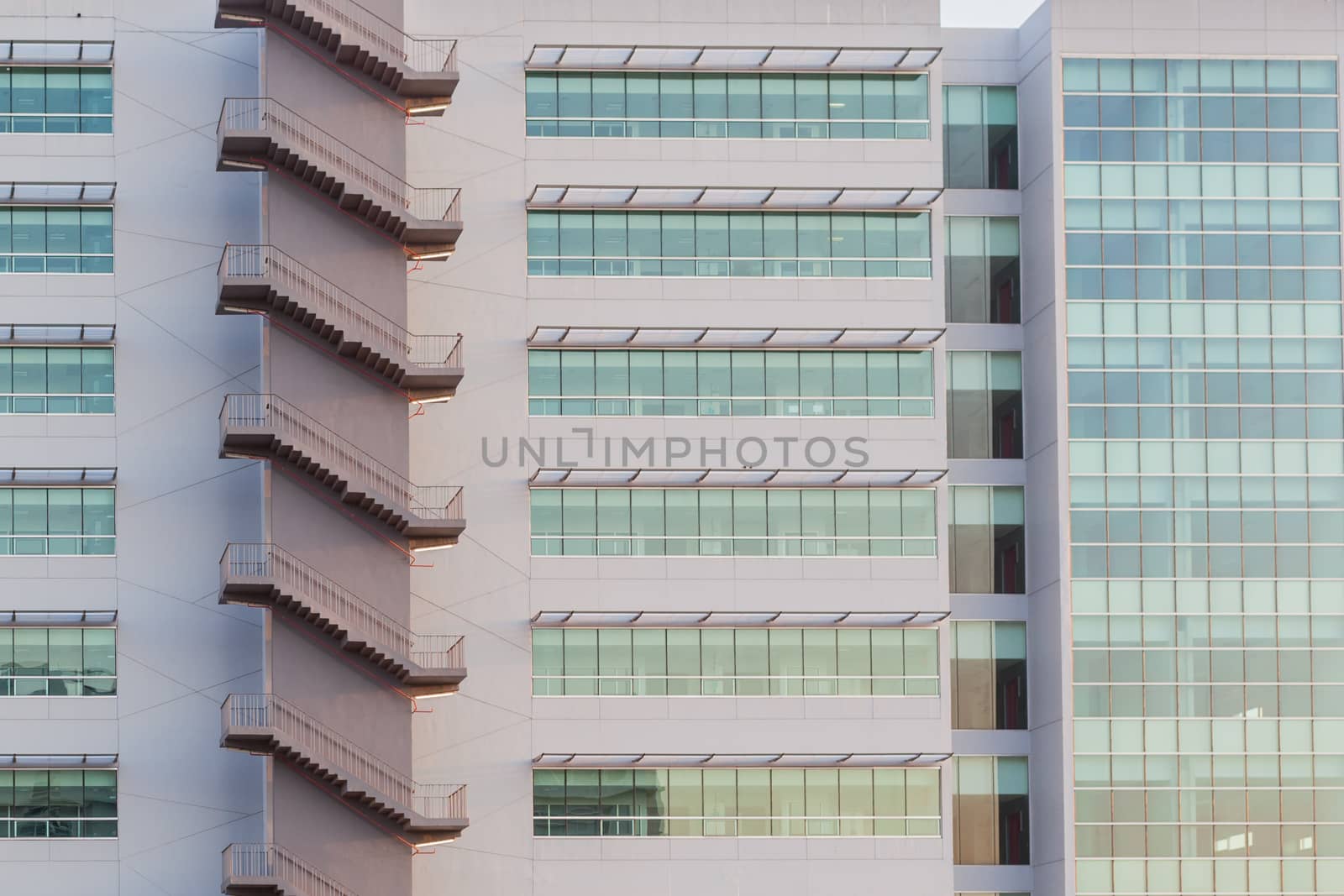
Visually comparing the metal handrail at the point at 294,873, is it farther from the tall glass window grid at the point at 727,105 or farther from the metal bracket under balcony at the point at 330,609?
the tall glass window grid at the point at 727,105

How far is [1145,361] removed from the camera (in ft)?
189

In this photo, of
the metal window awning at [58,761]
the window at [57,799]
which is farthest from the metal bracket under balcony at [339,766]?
the window at [57,799]

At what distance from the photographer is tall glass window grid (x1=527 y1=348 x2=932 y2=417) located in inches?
2151

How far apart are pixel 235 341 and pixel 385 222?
581cm

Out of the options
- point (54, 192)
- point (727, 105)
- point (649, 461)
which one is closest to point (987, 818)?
point (649, 461)

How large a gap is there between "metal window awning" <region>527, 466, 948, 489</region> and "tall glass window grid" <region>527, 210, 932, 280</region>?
566 cm

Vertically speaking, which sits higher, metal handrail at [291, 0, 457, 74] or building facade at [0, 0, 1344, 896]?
metal handrail at [291, 0, 457, 74]

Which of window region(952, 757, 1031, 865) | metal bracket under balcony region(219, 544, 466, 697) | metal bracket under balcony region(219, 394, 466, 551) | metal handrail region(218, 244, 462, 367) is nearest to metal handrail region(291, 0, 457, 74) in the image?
metal handrail region(218, 244, 462, 367)

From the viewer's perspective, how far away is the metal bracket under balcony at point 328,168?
168 feet

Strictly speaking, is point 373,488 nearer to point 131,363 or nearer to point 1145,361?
point 131,363

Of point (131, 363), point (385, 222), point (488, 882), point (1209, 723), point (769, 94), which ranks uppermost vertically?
point (769, 94)

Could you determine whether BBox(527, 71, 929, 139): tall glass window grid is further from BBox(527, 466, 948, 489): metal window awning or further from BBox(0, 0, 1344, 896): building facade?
BBox(527, 466, 948, 489): metal window awning

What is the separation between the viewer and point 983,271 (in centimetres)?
5994

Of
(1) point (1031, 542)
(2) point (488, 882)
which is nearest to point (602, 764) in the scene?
(2) point (488, 882)
